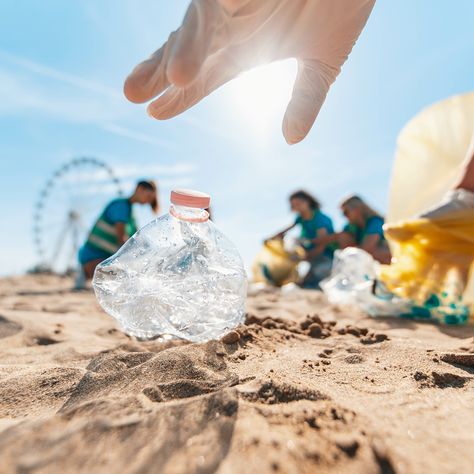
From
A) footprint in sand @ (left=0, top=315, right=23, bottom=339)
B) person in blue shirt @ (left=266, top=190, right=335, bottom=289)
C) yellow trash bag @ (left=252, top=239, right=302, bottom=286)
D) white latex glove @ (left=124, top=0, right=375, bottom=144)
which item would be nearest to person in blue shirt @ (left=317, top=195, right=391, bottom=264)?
person in blue shirt @ (left=266, top=190, right=335, bottom=289)

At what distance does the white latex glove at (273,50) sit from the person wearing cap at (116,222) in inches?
114

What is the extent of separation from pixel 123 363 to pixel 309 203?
4.49 m

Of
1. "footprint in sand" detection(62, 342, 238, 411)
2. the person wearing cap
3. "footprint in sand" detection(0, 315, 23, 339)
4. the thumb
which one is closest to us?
"footprint in sand" detection(62, 342, 238, 411)

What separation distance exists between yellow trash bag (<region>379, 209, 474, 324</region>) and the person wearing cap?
9.59 feet

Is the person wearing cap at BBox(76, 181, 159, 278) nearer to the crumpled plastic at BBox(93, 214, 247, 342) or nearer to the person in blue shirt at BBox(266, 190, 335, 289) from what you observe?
the person in blue shirt at BBox(266, 190, 335, 289)

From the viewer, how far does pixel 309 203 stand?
5.32m

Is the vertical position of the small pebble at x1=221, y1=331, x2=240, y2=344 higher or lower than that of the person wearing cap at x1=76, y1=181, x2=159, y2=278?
lower

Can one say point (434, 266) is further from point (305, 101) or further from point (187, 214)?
point (187, 214)

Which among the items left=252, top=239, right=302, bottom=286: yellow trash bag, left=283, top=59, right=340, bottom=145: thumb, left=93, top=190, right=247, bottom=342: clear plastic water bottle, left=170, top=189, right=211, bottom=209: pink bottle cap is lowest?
left=252, top=239, right=302, bottom=286: yellow trash bag

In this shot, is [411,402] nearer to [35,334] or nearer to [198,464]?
[198,464]

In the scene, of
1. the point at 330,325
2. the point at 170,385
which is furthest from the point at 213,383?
the point at 330,325

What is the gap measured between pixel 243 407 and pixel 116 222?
379 centimetres

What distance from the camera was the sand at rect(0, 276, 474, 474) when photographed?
1.99 ft

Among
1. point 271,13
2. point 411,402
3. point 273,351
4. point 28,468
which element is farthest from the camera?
point 271,13
